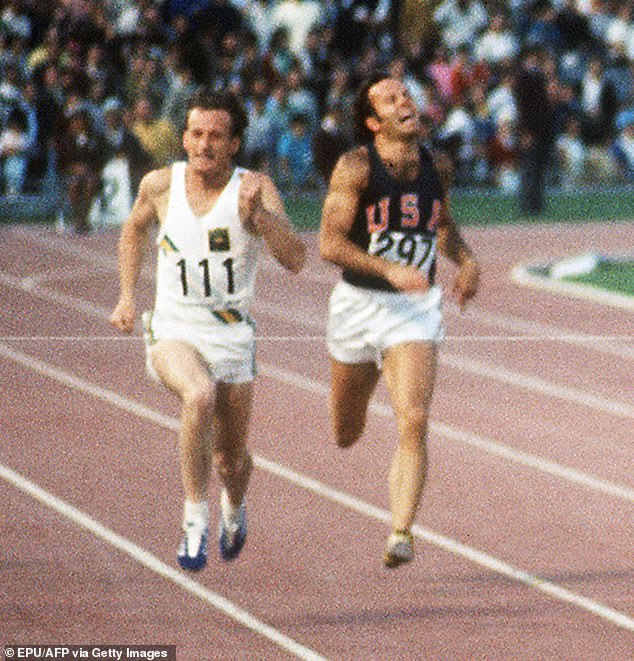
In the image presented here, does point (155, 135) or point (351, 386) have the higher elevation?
point (351, 386)

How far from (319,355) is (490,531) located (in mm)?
5875

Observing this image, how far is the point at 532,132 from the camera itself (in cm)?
2652

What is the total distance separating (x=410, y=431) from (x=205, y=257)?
3.61ft

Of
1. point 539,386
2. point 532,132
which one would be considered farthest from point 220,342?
point 532,132

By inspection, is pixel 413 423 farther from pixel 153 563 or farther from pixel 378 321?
pixel 153 563

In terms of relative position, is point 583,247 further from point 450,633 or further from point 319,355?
point 450,633

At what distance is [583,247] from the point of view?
24.6 meters

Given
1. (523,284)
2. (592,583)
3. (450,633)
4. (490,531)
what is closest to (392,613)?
(450,633)

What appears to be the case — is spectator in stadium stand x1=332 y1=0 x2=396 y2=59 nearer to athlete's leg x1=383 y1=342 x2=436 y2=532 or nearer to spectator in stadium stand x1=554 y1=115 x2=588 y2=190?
spectator in stadium stand x1=554 y1=115 x2=588 y2=190

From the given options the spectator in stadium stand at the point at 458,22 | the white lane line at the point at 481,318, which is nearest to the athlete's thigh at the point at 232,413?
the white lane line at the point at 481,318

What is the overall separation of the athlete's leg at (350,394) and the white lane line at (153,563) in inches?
37.3

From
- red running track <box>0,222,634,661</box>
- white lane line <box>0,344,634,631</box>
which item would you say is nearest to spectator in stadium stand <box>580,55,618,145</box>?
red running track <box>0,222,634,661</box>

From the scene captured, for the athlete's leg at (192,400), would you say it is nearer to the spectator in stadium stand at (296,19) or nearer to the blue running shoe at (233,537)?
the blue running shoe at (233,537)

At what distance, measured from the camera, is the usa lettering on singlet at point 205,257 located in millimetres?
8469
